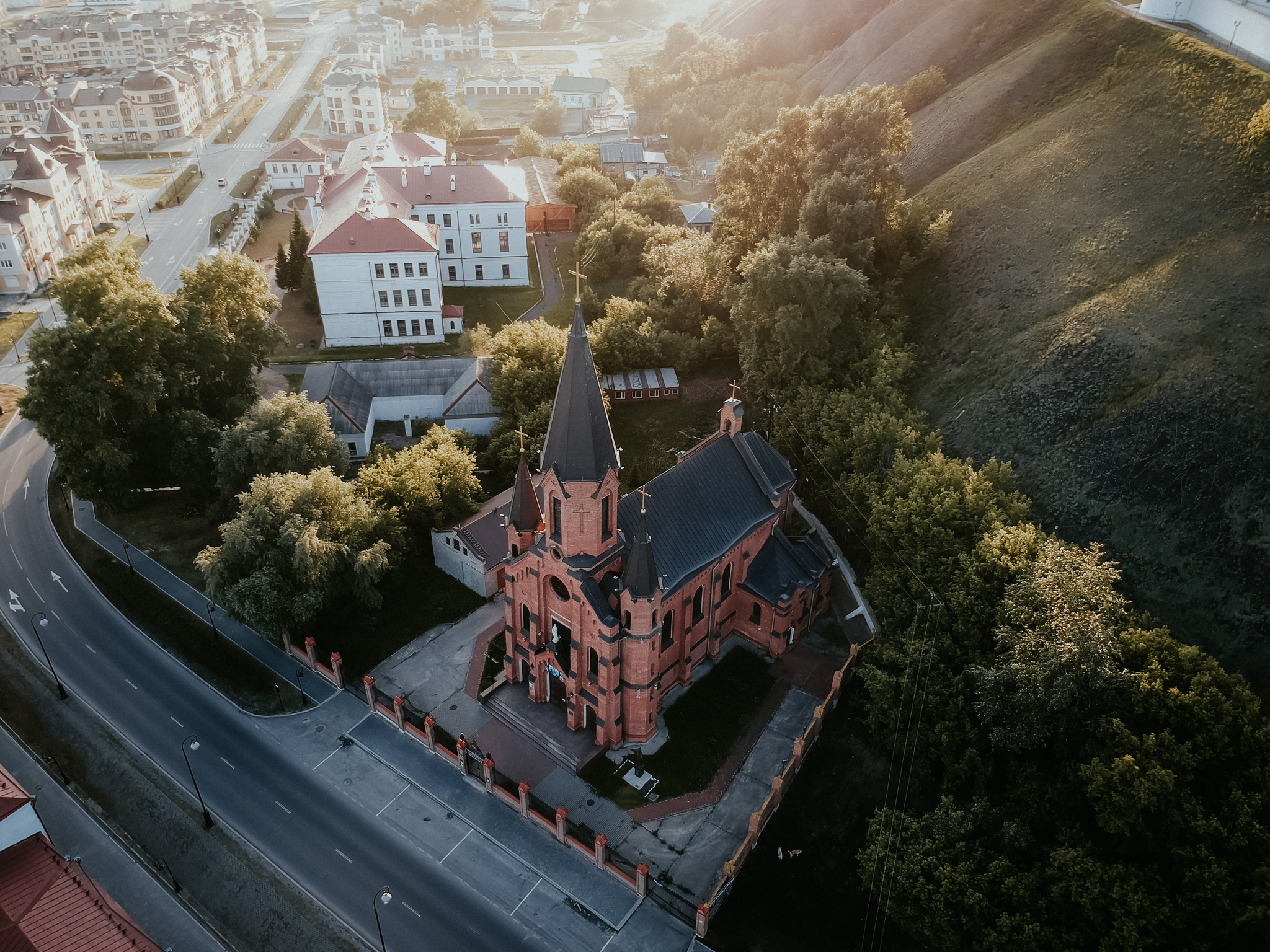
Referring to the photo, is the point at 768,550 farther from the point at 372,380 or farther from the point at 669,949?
the point at 372,380

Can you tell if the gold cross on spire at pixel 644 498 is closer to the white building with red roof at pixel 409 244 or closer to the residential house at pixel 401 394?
the residential house at pixel 401 394

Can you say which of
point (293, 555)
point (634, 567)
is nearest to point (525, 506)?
point (634, 567)

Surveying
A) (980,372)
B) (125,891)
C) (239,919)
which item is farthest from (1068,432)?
(125,891)

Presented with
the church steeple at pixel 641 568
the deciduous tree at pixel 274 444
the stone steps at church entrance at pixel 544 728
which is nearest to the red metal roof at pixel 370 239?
the deciduous tree at pixel 274 444

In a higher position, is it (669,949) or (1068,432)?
(1068,432)

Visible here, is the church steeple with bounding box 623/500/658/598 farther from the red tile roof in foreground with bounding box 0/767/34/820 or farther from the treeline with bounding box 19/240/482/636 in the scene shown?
the red tile roof in foreground with bounding box 0/767/34/820
